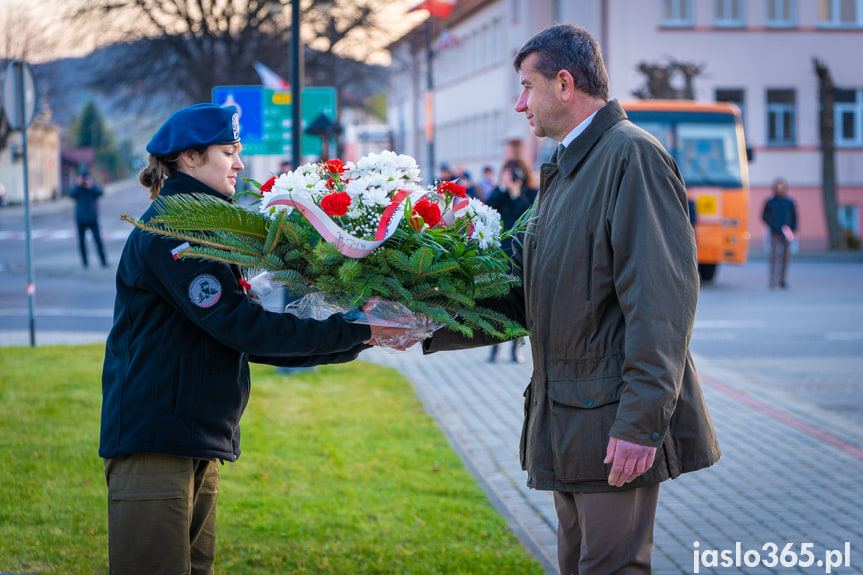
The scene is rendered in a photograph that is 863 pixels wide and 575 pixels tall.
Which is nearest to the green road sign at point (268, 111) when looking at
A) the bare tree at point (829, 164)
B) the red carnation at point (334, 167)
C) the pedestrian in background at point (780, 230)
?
the red carnation at point (334, 167)

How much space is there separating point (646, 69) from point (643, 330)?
91.9 feet

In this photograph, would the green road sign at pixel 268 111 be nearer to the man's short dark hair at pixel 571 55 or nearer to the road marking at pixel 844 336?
the road marking at pixel 844 336

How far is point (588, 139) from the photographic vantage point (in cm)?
314

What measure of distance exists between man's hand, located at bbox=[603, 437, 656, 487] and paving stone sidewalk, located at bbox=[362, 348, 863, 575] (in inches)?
62.1

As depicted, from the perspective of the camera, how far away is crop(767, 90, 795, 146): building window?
36.7 meters

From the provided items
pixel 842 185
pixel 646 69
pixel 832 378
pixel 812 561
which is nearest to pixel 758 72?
pixel 842 185

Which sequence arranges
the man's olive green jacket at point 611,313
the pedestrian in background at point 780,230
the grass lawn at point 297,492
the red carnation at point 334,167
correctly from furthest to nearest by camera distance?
the pedestrian in background at point 780,230 < the grass lawn at point 297,492 < the red carnation at point 334,167 < the man's olive green jacket at point 611,313

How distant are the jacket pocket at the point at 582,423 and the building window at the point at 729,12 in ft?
120

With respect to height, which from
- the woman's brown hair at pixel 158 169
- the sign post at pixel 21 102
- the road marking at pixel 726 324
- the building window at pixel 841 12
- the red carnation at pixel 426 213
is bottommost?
the road marking at pixel 726 324

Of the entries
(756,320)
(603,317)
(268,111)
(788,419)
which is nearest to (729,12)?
(756,320)

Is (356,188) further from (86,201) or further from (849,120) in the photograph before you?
(849,120)

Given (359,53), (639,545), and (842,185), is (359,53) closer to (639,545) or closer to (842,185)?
A: (842,185)

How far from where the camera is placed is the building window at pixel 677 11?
1457 inches

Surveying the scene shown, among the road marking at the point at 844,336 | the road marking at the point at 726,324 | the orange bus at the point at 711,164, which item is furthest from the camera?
the orange bus at the point at 711,164
